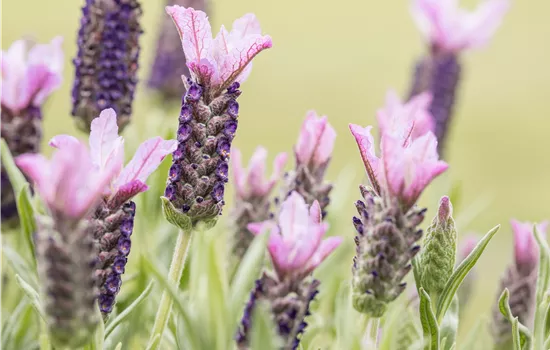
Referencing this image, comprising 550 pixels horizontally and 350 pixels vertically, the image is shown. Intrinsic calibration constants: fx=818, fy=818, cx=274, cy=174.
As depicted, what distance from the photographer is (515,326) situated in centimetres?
89

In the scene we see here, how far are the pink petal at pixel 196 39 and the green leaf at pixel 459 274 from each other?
33 centimetres

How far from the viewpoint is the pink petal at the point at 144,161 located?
82cm

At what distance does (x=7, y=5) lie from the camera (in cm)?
584

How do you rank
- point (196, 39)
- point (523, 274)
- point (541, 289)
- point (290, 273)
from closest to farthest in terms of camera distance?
point (290, 273) < point (196, 39) < point (541, 289) < point (523, 274)

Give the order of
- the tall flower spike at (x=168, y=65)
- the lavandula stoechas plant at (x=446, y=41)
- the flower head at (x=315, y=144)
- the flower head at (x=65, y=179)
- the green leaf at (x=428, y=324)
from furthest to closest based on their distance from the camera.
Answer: the tall flower spike at (x=168, y=65), the lavandula stoechas plant at (x=446, y=41), the flower head at (x=315, y=144), the green leaf at (x=428, y=324), the flower head at (x=65, y=179)

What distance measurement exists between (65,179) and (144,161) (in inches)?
7.1

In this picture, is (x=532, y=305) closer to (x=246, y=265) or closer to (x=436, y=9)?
(x=246, y=265)

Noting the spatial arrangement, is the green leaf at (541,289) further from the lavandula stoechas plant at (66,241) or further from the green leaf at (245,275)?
the lavandula stoechas plant at (66,241)

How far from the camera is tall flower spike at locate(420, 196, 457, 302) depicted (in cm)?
88

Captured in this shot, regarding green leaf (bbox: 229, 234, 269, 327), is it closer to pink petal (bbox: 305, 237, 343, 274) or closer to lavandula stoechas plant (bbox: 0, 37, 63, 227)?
pink petal (bbox: 305, 237, 343, 274)

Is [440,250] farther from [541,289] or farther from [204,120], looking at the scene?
[204,120]

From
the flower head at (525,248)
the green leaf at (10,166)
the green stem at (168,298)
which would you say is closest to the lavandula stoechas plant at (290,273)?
the green stem at (168,298)

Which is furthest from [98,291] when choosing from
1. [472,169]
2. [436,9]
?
[472,169]

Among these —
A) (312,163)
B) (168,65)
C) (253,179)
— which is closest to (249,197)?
(253,179)
